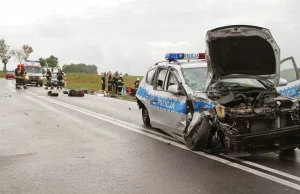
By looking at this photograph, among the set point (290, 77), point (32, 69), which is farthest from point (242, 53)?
point (32, 69)

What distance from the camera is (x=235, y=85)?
6.32 m

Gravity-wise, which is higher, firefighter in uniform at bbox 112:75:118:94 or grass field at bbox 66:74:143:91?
firefighter in uniform at bbox 112:75:118:94

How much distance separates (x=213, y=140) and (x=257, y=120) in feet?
2.73

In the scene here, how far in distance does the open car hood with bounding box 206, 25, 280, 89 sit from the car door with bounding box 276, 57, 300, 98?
1.02 m

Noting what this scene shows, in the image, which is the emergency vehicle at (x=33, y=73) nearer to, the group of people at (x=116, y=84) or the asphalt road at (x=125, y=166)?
the group of people at (x=116, y=84)

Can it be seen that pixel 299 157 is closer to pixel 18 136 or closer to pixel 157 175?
pixel 157 175

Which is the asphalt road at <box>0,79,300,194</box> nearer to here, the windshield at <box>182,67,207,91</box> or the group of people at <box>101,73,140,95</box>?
the windshield at <box>182,67,207,91</box>

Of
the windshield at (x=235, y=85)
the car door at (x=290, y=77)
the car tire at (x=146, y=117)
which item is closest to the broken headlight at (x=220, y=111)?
the windshield at (x=235, y=85)

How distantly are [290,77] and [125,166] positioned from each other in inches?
167

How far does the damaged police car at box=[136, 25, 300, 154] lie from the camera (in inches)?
201

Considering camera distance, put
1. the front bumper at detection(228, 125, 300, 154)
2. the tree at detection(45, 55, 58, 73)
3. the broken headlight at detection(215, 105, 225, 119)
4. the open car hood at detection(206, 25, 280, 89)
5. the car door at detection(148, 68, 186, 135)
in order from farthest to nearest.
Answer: the tree at detection(45, 55, 58, 73), the car door at detection(148, 68, 186, 135), the open car hood at detection(206, 25, 280, 89), the broken headlight at detection(215, 105, 225, 119), the front bumper at detection(228, 125, 300, 154)

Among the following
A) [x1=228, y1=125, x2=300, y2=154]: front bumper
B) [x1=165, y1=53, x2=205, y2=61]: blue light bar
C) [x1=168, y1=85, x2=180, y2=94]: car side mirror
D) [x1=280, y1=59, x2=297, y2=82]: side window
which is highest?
[x1=165, y1=53, x2=205, y2=61]: blue light bar

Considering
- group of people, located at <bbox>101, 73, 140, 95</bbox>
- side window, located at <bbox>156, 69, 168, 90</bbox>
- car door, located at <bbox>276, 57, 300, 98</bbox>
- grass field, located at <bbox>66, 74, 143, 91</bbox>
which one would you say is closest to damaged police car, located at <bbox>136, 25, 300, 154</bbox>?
side window, located at <bbox>156, 69, 168, 90</bbox>

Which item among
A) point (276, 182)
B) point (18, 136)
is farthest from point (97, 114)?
point (276, 182)
